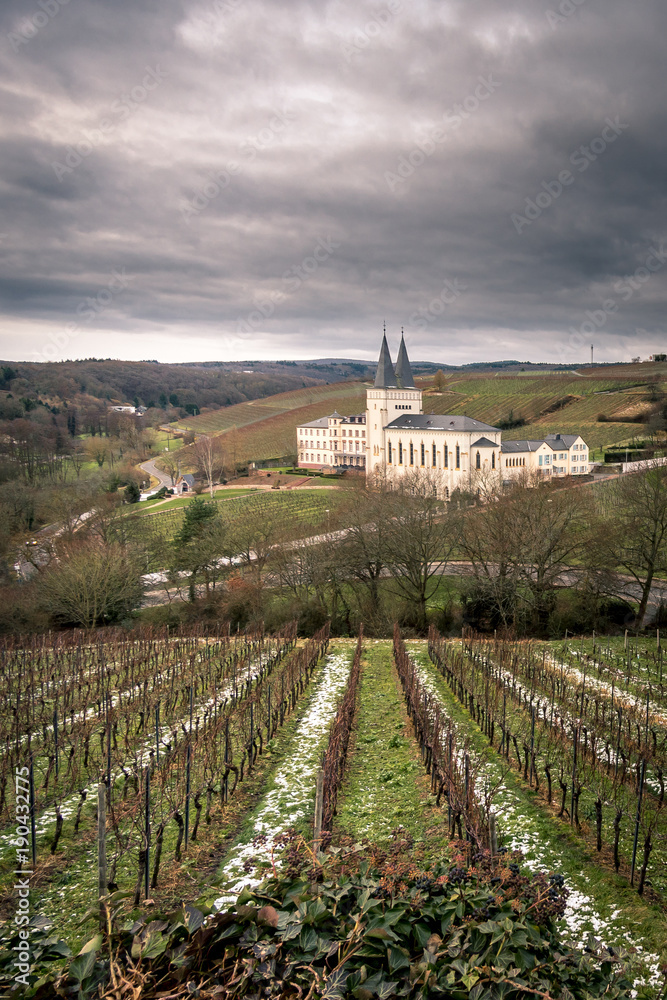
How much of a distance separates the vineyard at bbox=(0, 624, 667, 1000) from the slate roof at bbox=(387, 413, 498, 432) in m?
58.5

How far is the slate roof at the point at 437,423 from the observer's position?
71.9 meters

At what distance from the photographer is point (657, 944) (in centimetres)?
523

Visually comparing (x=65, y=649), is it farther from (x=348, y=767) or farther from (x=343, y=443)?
(x=343, y=443)

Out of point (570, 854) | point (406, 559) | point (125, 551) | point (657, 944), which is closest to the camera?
point (657, 944)

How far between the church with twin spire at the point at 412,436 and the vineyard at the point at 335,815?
53.1 m

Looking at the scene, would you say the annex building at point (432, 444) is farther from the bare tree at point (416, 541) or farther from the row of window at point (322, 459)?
the bare tree at point (416, 541)

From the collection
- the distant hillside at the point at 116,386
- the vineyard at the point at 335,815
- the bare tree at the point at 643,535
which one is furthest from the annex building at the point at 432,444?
the distant hillside at the point at 116,386

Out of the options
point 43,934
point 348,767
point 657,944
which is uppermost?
point 43,934

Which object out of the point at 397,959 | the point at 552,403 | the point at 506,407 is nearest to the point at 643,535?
the point at 397,959

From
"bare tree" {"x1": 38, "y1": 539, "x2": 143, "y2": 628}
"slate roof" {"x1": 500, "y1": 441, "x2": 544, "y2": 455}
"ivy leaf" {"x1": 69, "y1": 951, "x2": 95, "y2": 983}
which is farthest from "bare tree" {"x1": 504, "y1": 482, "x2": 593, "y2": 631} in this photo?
"slate roof" {"x1": 500, "y1": 441, "x2": 544, "y2": 455}

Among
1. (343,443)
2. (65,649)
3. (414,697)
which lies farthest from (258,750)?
(343,443)

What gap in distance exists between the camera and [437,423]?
75438 mm

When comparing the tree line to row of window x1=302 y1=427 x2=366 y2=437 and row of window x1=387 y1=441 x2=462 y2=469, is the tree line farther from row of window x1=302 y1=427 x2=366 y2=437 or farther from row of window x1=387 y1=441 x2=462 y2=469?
row of window x1=302 y1=427 x2=366 y2=437

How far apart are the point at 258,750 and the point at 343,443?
89.7 metres
